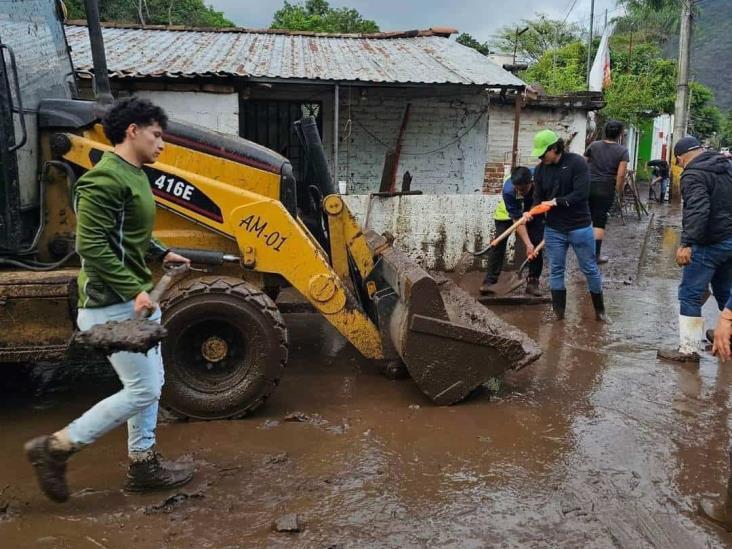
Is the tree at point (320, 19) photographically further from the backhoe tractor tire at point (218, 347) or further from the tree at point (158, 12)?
the backhoe tractor tire at point (218, 347)

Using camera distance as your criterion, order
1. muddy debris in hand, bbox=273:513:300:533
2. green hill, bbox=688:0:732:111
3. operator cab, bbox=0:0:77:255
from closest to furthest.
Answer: muddy debris in hand, bbox=273:513:300:533, operator cab, bbox=0:0:77:255, green hill, bbox=688:0:732:111

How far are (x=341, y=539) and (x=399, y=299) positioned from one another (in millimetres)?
1929

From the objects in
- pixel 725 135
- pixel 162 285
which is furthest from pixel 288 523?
pixel 725 135

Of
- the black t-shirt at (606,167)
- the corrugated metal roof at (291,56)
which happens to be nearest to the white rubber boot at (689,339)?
the black t-shirt at (606,167)

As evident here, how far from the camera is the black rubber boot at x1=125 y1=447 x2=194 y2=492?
3.21 meters

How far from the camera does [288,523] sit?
2975 mm

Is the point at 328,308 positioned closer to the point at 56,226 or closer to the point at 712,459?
the point at 56,226

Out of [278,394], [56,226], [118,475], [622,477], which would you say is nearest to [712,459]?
[622,477]

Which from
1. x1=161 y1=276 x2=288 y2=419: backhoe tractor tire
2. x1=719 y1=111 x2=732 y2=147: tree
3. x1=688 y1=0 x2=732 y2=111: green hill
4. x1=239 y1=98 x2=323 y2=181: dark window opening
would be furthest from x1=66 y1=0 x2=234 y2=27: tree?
x1=688 y1=0 x2=732 y2=111: green hill

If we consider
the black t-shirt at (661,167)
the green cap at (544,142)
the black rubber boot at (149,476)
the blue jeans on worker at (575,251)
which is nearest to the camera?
the black rubber boot at (149,476)

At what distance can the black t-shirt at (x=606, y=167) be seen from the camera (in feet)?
27.9

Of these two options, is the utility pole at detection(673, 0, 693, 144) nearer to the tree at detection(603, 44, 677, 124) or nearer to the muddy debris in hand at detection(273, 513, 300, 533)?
the tree at detection(603, 44, 677, 124)

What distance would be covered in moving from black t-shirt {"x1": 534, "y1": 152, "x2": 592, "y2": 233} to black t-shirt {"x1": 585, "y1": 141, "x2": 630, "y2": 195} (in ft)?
7.70

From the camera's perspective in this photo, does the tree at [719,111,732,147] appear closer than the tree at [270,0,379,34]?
No
